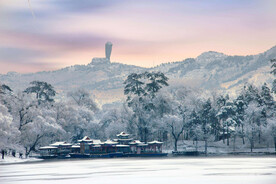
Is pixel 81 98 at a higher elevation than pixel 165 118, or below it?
higher

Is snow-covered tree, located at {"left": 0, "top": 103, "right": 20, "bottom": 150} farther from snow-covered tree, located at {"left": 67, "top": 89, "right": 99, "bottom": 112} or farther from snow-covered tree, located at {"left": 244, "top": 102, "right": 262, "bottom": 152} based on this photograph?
snow-covered tree, located at {"left": 244, "top": 102, "right": 262, "bottom": 152}

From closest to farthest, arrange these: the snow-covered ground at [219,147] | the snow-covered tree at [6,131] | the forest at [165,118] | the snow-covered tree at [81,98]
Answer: the snow-covered tree at [6,131] < the forest at [165,118] < the snow-covered ground at [219,147] < the snow-covered tree at [81,98]

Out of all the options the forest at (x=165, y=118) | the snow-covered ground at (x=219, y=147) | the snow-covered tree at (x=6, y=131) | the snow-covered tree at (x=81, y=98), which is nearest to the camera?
the snow-covered tree at (x=6, y=131)

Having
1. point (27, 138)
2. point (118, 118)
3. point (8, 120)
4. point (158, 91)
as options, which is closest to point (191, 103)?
point (158, 91)

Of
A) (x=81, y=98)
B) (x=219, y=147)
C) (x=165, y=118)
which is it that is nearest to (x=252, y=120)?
(x=219, y=147)

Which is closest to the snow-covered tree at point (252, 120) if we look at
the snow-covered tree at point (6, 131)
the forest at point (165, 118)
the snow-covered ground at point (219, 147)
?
the forest at point (165, 118)

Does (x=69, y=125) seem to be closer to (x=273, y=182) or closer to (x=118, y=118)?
(x=118, y=118)

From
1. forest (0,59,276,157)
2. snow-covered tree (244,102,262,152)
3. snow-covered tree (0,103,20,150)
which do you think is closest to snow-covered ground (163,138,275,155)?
forest (0,59,276,157)

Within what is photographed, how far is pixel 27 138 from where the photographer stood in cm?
10881

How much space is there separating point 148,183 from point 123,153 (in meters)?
80.7

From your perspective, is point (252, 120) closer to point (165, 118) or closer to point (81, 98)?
point (165, 118)

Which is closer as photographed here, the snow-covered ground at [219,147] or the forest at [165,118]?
the forest at [165,118]

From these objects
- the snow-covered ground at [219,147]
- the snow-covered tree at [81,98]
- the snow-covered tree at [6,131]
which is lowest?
the snow-covered ground at [219,147]

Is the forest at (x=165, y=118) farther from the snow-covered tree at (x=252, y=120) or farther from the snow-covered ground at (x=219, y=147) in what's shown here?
the snow-covered ground at (x=219, y=147)
